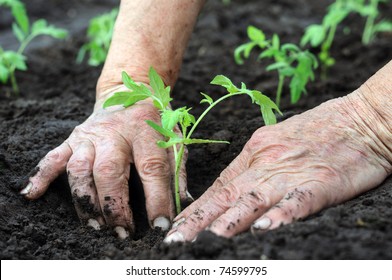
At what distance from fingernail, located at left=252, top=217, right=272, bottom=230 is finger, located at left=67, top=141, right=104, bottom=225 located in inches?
29.3

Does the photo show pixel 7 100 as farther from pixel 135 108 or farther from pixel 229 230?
pixel 229 230

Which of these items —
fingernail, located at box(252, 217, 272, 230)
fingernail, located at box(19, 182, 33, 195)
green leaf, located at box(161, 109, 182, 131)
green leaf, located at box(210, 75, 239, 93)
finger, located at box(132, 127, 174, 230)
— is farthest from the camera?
fingernail, located at box(19, 182, 33, 195)

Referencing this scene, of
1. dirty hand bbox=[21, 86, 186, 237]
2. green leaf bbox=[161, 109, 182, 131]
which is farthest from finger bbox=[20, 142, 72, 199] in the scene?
green leaf bbox=[161, 109, 182, 131]

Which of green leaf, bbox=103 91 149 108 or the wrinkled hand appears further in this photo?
green leaf, bbox=103 91 149 108

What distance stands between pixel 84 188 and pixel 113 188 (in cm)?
13

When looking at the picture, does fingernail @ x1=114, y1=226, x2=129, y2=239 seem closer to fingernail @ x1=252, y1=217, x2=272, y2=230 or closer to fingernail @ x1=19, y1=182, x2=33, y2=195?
fingernail @ x1=19, y1=182, x2=33, y2=195

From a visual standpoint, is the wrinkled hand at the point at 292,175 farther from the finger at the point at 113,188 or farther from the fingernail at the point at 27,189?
the fingernail at the point at 27,189

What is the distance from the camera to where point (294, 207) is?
2117 millimetres

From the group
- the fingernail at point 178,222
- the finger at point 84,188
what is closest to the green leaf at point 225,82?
the fingernail at point 178,222

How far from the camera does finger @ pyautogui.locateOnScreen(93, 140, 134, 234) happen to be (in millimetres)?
2479

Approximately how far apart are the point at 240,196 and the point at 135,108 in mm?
715

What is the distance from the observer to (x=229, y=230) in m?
2.09

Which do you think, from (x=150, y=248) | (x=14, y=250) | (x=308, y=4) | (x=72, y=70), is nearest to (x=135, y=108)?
(x=150, y=248)

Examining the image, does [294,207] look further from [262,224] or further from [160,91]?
[160,91]
